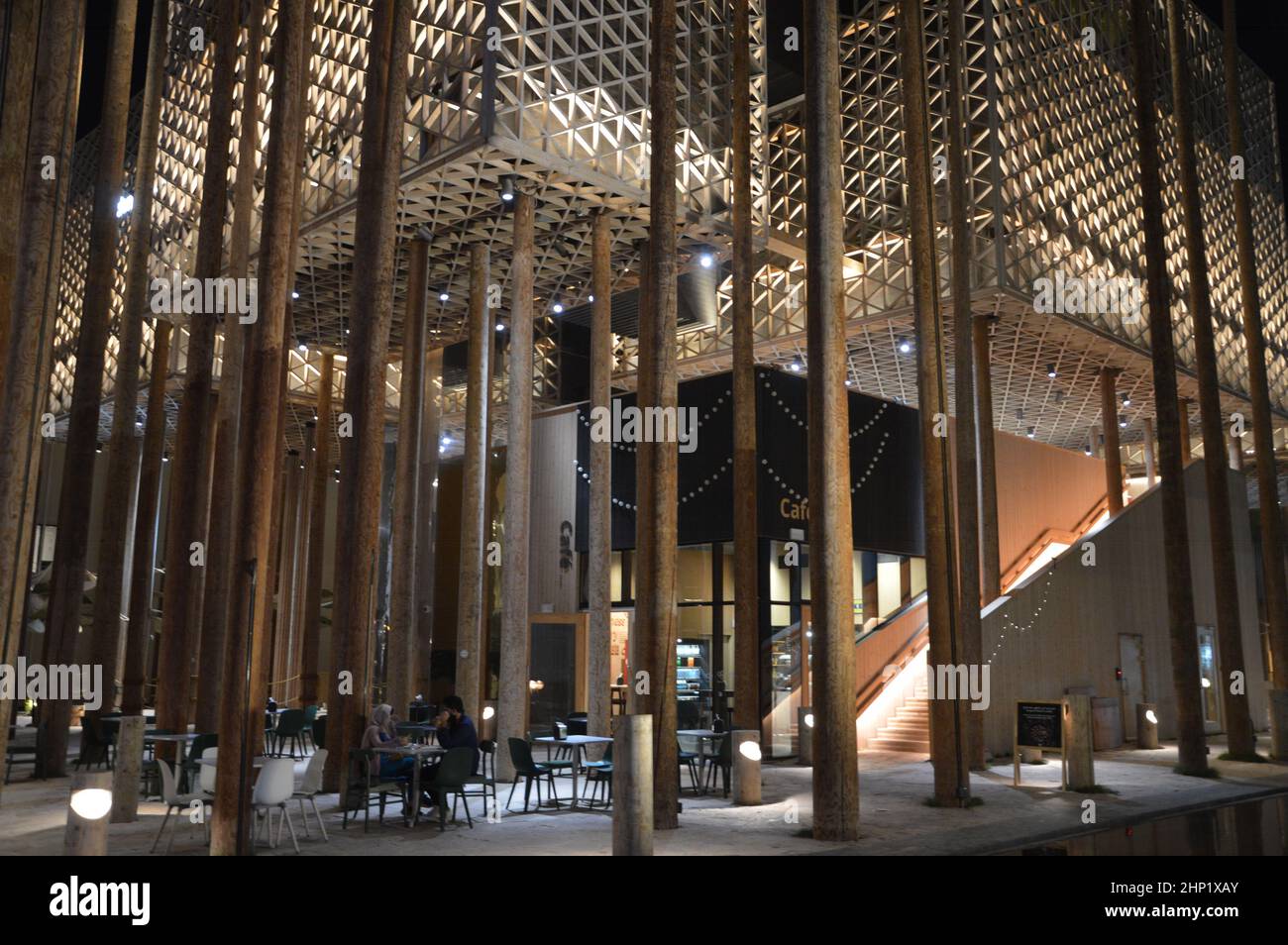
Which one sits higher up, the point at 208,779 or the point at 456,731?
the point at 456,731

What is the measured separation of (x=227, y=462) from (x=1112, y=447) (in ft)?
62.1

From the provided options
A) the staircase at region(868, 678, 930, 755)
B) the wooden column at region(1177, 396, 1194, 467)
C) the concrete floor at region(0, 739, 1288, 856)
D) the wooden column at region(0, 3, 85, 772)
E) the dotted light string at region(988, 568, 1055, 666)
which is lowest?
the concrete floor at region(0, 739, 1288, 856)

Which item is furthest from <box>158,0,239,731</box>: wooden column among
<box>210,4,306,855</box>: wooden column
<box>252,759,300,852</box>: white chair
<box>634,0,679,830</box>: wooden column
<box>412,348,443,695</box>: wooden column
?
<box>634,0,679,830</box>: wooden column

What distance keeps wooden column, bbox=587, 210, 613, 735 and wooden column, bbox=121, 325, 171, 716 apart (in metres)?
6.58

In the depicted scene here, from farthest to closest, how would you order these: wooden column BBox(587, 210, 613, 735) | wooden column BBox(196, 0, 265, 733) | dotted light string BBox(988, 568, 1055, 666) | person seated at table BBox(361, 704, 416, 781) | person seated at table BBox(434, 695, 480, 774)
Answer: dotted light string BBox(988, 568, 1055, 666)
wooden column BBox(587, 210, 613, 735)
wooden column BBox(196, 0, 265, 733)
person seated at table BBox(434, 695, 480, 774)
person seated at table BBox(361, 704, 416, 781)

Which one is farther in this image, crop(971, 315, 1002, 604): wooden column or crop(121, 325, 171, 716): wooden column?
crop(971, 315, 1002, 604): wooden column

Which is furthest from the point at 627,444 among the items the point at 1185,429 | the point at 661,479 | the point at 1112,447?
the point at 1185,429

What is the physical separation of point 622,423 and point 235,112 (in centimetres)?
1085

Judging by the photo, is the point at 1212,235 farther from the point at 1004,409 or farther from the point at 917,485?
the point at 917,485

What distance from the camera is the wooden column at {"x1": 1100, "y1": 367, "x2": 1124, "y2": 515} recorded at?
74.8 ft

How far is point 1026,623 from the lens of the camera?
18125 mm

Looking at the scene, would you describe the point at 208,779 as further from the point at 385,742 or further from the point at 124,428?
the point at 124,428

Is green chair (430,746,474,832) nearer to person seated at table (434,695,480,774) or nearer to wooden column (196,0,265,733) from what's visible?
person seated at table (434,695,480,774)
